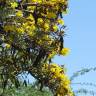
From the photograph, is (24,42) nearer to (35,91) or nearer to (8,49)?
(8,49)

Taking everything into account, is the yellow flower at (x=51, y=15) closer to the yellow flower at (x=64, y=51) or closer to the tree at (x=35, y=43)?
the tree at (x=35, y=43)

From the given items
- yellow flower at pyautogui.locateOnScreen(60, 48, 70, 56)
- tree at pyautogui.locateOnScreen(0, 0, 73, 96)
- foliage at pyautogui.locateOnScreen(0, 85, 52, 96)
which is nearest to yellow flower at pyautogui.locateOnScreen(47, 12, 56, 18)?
tree at pyautogui.locateOnScreen(0, 0, 73, 96)

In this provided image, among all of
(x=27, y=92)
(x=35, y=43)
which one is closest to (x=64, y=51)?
(x=35, y=43)

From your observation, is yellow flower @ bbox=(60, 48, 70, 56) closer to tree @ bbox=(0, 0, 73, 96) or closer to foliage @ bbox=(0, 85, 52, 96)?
tree @ bbox=(0, 0, 73, 96)

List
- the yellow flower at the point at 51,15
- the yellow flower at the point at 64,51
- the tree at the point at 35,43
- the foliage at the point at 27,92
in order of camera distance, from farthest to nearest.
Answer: the foliage at the point at 27,92, the yellow flower at the point at 64,51, the yellow flower at the point at 51,15, the tree at the point at 35,43

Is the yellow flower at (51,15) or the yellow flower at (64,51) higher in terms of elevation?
the yellow flower at (51,15)

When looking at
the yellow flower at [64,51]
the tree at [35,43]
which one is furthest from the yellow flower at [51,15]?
the yellow flower at [64,51]

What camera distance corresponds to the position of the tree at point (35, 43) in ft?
48.8

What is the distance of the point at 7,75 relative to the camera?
15.3m

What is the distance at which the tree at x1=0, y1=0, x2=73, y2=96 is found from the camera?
585 inches

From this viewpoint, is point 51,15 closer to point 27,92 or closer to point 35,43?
point 35,43

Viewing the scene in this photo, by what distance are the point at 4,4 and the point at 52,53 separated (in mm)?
2124

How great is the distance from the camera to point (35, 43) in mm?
15211

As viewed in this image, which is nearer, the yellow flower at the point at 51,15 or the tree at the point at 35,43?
the tree at the point at 35,43
